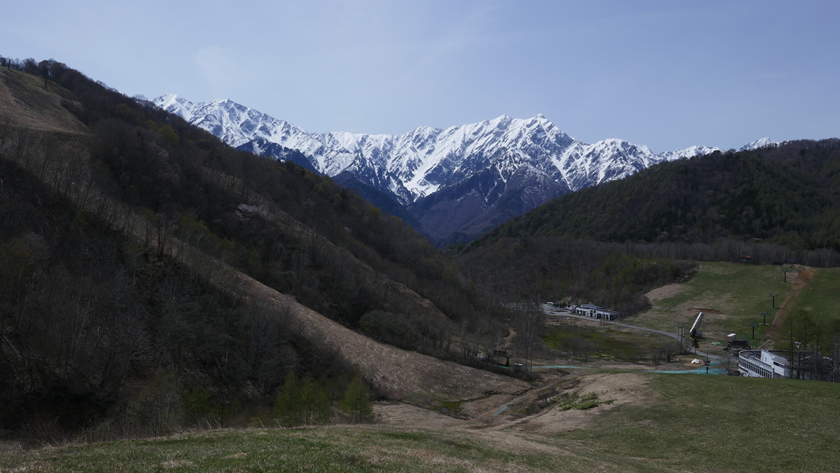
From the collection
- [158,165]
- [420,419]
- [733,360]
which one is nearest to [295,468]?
[420,419]

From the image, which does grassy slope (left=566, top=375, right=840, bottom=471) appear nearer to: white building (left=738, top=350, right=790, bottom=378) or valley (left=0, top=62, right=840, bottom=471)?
valley (left=0, top=62, right=840, bottom=471)

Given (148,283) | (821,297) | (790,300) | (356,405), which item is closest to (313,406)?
(356,405)

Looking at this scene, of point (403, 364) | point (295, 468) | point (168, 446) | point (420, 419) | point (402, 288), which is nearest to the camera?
point (295, 468)

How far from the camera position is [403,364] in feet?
224

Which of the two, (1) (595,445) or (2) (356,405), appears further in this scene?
(2) (356,405)

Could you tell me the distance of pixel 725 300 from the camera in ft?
491

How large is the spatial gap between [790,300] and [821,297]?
705 cm

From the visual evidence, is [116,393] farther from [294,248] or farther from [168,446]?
[294,248]

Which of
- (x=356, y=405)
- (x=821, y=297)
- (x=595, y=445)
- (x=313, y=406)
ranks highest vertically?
(x=821, y=297)

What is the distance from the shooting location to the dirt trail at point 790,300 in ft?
392

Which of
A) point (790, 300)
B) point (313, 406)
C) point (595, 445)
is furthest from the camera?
point (790, 300)

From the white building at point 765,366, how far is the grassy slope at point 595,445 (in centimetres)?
2775

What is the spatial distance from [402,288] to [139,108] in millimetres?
106346

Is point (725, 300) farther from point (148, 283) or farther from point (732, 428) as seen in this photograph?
point (148, 283)
